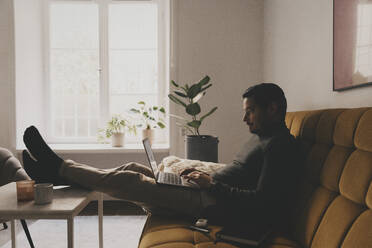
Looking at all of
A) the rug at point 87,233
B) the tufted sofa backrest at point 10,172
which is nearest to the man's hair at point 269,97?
the rug at point 87,233

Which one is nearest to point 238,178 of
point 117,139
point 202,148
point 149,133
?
point 202,148

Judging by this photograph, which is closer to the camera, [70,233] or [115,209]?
[70,233]

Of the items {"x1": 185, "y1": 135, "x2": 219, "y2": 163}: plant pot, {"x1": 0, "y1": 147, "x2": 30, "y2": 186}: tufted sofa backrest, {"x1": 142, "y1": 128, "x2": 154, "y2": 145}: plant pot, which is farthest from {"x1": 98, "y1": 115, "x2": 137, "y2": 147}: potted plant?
{"x1": 0, "y1": 147, "x2": 30, "y2": 186}: tufted sofa backrest

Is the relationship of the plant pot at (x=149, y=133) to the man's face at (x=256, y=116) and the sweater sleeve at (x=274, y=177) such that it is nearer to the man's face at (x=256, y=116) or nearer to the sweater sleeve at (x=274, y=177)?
the man's face at (x=256, y=116)

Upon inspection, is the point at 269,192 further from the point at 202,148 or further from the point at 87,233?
the point at 87,233

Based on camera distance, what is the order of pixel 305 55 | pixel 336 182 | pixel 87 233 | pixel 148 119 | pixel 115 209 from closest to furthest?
pixel 336 182 → pixel 305 55 → pixel 87 233 → pixel 115 209 → pixel 148 119

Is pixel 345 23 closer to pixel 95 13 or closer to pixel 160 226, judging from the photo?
pixel 160 226

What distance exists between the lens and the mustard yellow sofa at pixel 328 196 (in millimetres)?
924

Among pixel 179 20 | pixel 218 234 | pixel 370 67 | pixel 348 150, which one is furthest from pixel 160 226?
pixel 179 20

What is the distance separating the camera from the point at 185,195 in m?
1.42

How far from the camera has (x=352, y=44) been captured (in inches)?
55.3

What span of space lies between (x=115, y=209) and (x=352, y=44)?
8.15ft

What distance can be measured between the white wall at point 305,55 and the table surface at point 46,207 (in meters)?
1.31

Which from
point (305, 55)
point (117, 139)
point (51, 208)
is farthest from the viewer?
point (117, 139)
